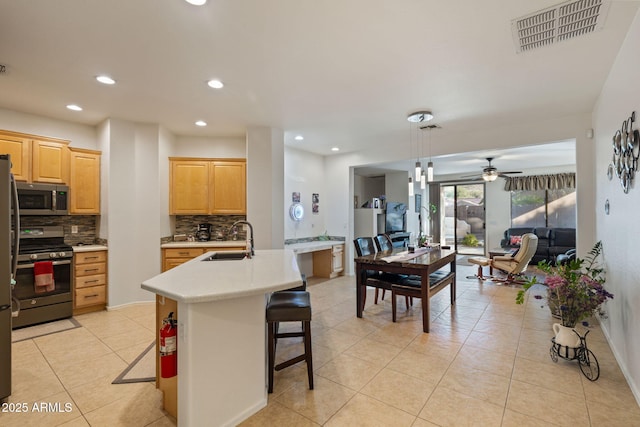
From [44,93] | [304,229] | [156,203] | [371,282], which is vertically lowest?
[371,282]

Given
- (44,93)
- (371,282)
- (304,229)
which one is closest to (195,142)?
(44,93)

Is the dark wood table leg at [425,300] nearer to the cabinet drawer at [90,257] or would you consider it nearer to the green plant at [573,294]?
the green plant at [573,294]

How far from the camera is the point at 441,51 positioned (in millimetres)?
2408

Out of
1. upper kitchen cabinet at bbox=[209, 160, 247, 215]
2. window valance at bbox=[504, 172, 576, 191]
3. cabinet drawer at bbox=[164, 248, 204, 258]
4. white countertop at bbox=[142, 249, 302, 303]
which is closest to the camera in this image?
white countertop at bbox=[142, 249, 302, 303]

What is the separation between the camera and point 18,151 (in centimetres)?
348

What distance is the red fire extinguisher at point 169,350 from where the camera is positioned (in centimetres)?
172

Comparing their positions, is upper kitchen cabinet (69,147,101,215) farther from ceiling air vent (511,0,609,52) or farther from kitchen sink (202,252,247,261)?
ceiling air vent (511,0,609,52)

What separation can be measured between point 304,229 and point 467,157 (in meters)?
3.84

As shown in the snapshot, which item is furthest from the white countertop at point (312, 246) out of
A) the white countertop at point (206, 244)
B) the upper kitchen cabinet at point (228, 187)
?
the upper kitchen cabinet at point (228, 187)

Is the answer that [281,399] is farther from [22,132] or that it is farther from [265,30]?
[22,132]

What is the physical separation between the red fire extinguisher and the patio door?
9.05m

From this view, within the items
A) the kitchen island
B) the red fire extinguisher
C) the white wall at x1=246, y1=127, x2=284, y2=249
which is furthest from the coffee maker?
the red fire extinguisher

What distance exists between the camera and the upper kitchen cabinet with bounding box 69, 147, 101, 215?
3.93 meters

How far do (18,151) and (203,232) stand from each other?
2351 millimetres
